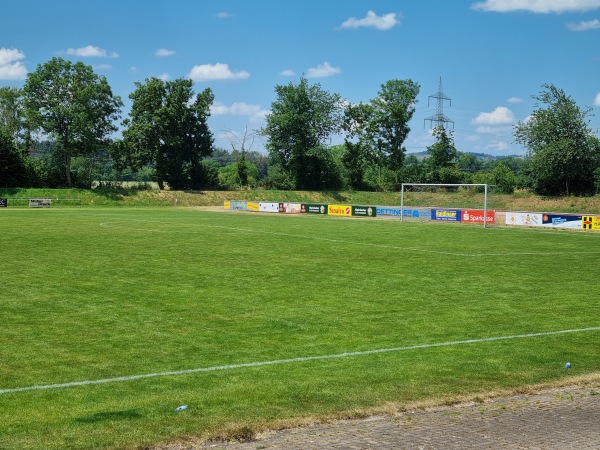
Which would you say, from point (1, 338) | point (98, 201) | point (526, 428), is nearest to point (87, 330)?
point (1, 338)

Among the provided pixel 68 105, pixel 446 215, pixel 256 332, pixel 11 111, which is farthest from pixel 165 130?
pixel 256 332

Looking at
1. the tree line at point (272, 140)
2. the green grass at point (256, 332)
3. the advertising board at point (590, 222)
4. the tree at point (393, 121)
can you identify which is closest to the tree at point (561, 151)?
the tree line at point (272, 140)

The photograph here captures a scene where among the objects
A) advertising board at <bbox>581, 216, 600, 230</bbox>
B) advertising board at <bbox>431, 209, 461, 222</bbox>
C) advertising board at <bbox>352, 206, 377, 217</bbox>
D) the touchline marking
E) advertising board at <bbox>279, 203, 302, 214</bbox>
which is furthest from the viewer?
advertising board at <bbox>279, 203, 302, 214</bbox>

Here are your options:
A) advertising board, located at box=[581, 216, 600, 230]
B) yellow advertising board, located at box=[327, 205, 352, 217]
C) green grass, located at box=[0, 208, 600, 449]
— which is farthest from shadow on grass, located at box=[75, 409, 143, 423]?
yellow advertising board, located at box=[327, 205, 352, 217]

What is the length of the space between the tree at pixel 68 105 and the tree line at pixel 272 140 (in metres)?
0.14

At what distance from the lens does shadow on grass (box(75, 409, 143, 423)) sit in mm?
7750

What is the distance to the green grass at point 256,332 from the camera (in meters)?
8.17

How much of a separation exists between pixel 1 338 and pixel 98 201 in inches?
3149

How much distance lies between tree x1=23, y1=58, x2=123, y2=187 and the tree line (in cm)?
14

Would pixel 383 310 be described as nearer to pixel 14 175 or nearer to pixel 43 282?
pixel 43 282

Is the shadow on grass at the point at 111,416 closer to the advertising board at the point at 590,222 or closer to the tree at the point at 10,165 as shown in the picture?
the advertising board at the point at 590,222

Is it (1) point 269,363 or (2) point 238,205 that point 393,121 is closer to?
(2) point 238,205

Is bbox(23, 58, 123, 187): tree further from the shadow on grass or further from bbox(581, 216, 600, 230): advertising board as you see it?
the shadow on grass

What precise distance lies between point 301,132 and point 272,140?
196 inches
